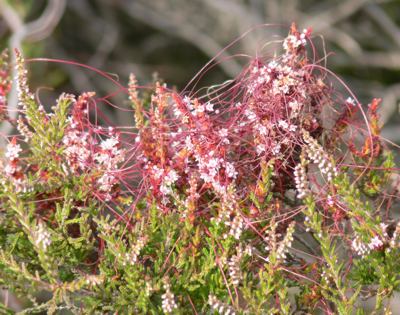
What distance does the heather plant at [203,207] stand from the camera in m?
1.47

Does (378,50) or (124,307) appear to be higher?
(378,50)

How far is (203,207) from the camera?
1612 mm

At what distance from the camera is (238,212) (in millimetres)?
1493

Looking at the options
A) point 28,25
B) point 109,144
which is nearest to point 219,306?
point 109,144

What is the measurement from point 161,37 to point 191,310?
6123 mm

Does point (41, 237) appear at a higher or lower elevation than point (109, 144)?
lower

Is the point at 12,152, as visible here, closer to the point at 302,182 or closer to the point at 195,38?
the point at 302,182

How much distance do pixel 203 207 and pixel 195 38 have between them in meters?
5.25

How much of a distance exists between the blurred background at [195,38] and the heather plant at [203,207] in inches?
162

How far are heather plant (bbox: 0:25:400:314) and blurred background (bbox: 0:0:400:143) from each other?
13.5 ft

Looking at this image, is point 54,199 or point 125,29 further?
point 125,29

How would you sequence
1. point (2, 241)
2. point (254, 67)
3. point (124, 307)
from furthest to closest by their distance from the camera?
point (254, 67)
point (2, 241)
point (124, 307)

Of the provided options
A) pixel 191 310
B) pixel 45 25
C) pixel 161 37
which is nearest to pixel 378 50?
pixel 161 37

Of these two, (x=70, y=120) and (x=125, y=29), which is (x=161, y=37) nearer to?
(x=125, y=29)
